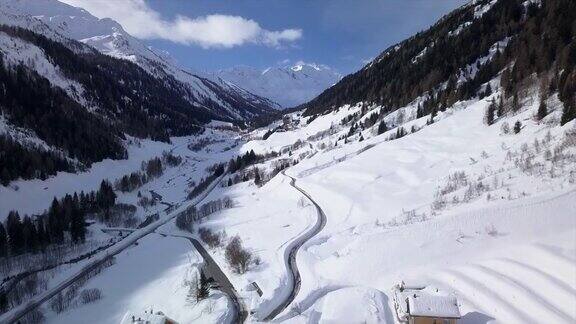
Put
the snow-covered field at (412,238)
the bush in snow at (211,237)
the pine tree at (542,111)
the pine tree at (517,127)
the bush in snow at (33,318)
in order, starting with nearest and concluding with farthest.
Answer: the snow-covered field at (412,238)
the bush in snow at (33,318)
the pine tree at (542,111)
the pine tree at (517,127)
the bush in snow at (211,237)

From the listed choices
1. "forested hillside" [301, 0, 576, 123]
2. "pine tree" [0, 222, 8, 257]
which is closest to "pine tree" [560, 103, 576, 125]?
"forested hillside" [301, 0, 576, 123]

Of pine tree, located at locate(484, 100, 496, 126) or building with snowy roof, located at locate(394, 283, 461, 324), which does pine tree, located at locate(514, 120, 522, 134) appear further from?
building with snowy roof, located at locate(394, 283, 461, 324)

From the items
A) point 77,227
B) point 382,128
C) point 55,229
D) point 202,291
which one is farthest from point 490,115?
point 55,229

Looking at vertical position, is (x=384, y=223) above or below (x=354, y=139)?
below

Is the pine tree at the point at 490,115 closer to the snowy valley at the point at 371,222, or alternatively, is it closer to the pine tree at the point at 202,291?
the snowy valley at the point at 371,222

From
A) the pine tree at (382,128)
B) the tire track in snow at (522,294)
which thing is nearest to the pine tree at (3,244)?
the pine tree at (382,128)

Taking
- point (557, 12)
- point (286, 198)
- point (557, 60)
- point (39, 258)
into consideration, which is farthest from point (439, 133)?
point (39, 258)

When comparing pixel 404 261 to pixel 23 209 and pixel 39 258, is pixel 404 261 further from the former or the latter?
pixel 23 209
